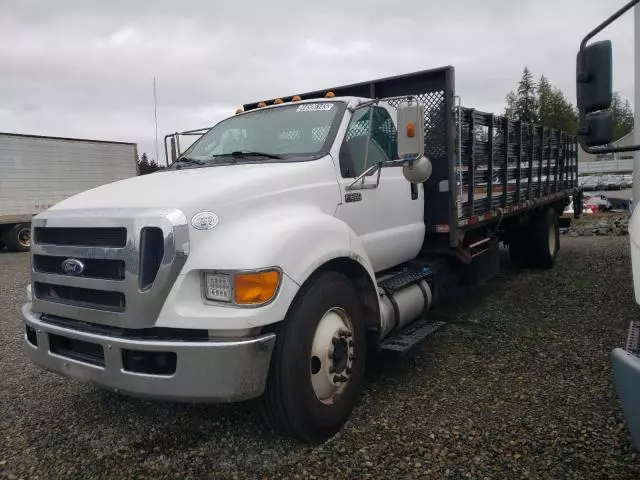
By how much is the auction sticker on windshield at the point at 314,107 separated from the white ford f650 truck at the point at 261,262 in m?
0.02

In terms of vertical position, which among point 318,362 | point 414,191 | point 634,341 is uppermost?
point 414,191

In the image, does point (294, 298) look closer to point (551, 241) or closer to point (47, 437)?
Result: point (47, 437)

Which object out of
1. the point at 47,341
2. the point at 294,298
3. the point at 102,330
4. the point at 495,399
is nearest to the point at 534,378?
the point at 495,399

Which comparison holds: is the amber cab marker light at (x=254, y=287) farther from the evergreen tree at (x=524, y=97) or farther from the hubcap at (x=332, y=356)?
the evergreen tree at (x=524, y=97)

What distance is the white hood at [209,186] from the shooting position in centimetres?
284

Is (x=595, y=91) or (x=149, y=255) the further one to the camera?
(x=149, y=255)

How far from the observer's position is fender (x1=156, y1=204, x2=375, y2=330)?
8.50 ft

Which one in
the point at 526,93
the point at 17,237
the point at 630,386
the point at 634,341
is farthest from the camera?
the point at 526,93

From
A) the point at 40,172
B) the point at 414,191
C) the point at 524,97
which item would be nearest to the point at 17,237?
the point at 40,172

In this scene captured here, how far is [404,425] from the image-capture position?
Answer: 3.24 m

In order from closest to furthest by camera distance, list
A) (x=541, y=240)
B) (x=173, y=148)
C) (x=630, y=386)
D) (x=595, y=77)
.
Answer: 1. (x=630, y=386)
2. (x=595, y=77)
3. (x=173, y=148)
4. (x=541, y=240)

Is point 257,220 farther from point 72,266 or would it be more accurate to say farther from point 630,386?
point 630,386

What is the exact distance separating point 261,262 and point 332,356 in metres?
→ 0.89

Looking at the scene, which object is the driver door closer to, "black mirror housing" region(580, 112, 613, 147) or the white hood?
the white hood
